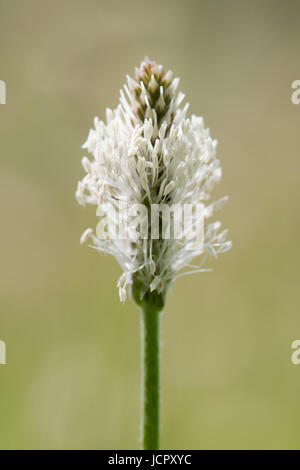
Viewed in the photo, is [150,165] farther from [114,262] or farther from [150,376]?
[114,262]

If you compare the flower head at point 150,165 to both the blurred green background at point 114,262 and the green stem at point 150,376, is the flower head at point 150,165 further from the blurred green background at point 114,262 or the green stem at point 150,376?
the blurred green background at point 114,262

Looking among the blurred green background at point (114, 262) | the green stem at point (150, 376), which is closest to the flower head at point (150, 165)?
the green stem at point (150, 376)

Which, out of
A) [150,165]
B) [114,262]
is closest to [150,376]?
[150,165]

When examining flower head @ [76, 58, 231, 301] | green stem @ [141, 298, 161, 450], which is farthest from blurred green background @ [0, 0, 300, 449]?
flower head @ [76, 58, 231, 301]

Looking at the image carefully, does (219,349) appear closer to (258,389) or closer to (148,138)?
(258,389)

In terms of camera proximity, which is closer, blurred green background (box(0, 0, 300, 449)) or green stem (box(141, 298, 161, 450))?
green stem (box(141, 298, 161, 450))

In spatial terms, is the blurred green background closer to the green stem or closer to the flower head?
the green stem
